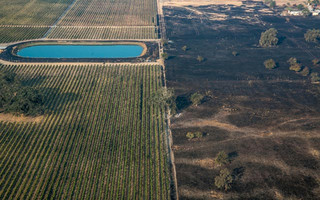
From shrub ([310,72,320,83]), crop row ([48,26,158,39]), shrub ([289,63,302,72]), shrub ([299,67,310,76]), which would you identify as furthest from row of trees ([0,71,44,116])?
shrub ([310,72,320,83])

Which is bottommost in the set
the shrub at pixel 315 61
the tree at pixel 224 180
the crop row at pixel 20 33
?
the tree at pixel 224 180

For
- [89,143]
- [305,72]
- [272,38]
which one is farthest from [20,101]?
[272,38]

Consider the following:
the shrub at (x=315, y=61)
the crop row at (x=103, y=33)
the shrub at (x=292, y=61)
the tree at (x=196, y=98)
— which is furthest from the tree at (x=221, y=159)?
the crop row at (x=103, y=33)

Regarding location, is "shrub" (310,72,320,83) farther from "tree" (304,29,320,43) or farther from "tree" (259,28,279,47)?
"tree" (304,29,320,43)

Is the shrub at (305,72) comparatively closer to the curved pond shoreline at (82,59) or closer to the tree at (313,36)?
the tree at (313,36)

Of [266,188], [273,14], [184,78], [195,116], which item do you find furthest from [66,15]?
[266,188]

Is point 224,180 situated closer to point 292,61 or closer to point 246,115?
point 246,115

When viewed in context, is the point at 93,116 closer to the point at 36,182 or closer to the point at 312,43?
the point at 36,182
